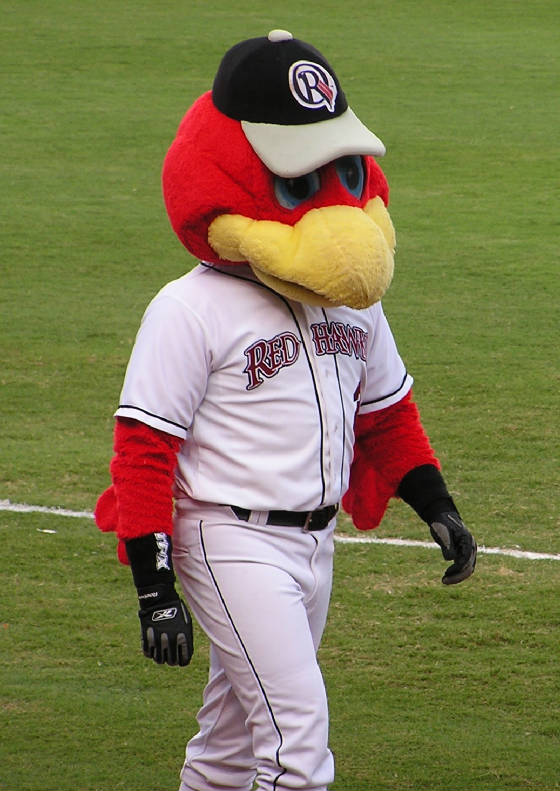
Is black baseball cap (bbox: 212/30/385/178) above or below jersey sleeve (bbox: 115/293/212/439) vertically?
above

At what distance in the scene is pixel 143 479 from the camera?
10.6 ft

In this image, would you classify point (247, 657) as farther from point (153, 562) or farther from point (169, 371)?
point (169, 371)

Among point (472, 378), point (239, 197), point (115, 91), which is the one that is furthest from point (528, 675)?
point (115, 91)

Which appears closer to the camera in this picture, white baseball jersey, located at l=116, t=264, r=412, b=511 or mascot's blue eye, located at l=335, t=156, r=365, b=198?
white baseball jersey, located at l=116, t=264, r=412, b=511

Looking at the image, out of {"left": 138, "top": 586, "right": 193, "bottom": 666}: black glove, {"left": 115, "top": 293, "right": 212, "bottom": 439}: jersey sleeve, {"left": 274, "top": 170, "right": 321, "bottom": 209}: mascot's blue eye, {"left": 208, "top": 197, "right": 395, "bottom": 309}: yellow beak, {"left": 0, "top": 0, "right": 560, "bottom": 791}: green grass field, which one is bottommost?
{"left": 0, "top": 0, "right": 560, "bottom": 791}: green grass field

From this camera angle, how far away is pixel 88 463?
6.80 metres

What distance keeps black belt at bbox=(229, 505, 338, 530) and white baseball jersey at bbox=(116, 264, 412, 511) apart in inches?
1.0

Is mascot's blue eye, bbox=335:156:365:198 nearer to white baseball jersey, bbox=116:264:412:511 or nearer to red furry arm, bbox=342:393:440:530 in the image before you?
white baseball jersey, bbox=116:264:412:511

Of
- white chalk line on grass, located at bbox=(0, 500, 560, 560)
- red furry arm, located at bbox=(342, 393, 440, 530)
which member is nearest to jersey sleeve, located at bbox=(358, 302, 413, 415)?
red furry arm, located at bbox=(342, 393, 440, 530)

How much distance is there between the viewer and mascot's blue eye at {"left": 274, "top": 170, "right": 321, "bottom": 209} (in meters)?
3.32

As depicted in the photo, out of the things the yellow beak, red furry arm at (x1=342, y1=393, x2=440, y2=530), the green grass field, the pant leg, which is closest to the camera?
the yellow beak

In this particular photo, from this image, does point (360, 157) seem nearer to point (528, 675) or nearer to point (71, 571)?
point (528, 675)

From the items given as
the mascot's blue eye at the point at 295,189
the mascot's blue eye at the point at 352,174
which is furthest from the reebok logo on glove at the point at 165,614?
the mascot's blue eye at the point at 352,174

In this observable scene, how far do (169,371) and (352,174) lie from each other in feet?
2.10
